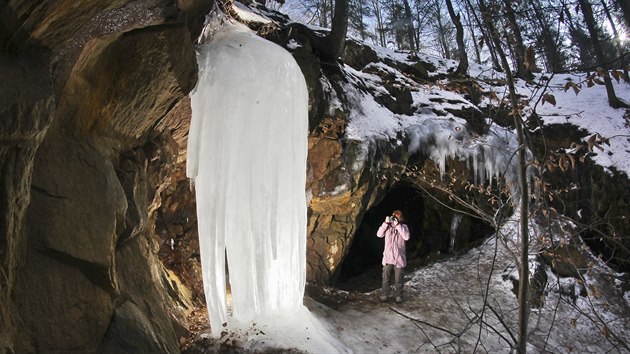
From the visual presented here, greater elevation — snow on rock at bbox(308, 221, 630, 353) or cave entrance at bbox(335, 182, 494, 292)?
cave entrance at bbox(335, 182, 494, 292)

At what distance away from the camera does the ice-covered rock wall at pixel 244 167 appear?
4621mm

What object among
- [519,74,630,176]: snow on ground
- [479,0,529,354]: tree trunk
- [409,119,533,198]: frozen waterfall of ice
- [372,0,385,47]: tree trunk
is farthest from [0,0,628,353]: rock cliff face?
[372,0,385,47]: tree trunk

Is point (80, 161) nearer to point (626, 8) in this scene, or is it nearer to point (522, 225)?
point (522, 225)

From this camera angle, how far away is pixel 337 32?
873cm

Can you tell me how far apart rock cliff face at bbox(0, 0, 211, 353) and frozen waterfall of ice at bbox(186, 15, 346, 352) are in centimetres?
55

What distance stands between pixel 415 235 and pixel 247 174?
24.9 feet

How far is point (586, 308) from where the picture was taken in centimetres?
835

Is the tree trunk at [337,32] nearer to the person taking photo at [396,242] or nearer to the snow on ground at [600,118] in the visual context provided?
the person taking photo at [396,242]

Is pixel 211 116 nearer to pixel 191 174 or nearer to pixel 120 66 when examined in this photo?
pixel 191 174

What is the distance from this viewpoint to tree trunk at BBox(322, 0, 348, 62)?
8602 mm

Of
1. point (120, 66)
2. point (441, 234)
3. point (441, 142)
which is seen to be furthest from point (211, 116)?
point (441, 234)

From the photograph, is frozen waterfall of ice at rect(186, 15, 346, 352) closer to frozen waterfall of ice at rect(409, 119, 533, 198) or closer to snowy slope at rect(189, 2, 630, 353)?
snowy slope at rect(189, 2, 630, 353)

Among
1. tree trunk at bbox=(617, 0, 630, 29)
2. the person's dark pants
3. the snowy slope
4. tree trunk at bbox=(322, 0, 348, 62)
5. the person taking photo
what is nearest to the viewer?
the snowy slope

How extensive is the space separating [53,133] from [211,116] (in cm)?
174
